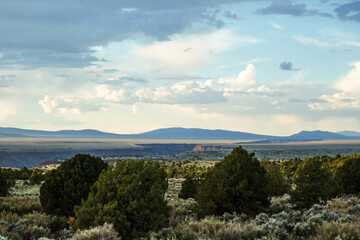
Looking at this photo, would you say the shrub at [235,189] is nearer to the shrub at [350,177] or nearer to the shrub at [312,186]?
the shrub at [312,186]

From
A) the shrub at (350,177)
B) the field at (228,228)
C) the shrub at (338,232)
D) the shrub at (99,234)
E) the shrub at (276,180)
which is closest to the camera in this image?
the shrub at (99,234)

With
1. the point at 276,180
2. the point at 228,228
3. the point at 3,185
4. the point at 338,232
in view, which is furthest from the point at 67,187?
the point at 276,180

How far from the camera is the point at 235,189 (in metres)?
13.9

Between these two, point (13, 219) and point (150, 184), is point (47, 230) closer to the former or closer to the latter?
point (13, 219)

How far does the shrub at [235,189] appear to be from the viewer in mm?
14000

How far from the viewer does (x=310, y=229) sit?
1091 centimetres

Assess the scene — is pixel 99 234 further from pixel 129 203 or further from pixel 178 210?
pixel 178 210

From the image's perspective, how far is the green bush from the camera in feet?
33.8

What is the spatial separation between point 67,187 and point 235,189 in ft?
22.3

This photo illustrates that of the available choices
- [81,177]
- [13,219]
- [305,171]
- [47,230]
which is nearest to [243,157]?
[305,171]

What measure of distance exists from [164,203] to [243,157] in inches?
185

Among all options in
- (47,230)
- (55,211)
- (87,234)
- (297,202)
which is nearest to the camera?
(87,234)

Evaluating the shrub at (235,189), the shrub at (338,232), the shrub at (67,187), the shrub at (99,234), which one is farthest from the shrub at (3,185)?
the shrub at (338,232)

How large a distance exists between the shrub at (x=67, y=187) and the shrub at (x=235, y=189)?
4775mm
